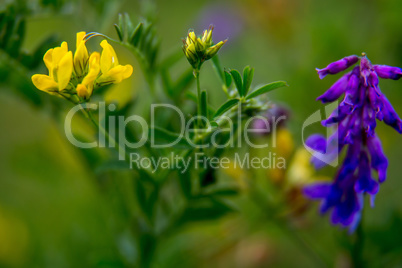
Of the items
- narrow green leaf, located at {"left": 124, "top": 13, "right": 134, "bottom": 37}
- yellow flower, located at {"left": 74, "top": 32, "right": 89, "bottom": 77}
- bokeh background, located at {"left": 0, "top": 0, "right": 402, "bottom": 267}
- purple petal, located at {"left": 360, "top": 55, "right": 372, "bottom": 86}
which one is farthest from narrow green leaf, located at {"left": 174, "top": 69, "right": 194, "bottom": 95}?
purple petal, located at {"left": 360, "top": 55, "right": 372, "bottom": 86}

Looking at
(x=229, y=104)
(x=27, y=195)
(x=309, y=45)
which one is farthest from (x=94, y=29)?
(x=27, y=195)

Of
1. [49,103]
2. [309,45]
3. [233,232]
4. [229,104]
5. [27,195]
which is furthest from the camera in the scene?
[27,195]

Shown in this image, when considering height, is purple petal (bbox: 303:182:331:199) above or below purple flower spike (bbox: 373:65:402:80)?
below

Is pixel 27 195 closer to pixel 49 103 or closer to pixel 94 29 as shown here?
pixel 49 103

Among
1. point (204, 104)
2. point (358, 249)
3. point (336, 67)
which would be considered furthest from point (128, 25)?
point (358, 249)

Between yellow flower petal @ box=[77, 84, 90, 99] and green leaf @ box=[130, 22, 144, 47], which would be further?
green leaf @ box=[130, 22, 144, 47]

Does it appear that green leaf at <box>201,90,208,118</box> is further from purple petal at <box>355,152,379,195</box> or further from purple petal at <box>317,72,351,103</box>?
purple petal at <box>355,152,379,195</box>

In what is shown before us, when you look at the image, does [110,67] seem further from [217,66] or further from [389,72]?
[389,72]

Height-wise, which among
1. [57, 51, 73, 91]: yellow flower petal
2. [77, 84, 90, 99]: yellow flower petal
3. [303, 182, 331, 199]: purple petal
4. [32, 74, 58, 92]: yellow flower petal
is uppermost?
[57, 51, 73, 91]: yellow flower petal
